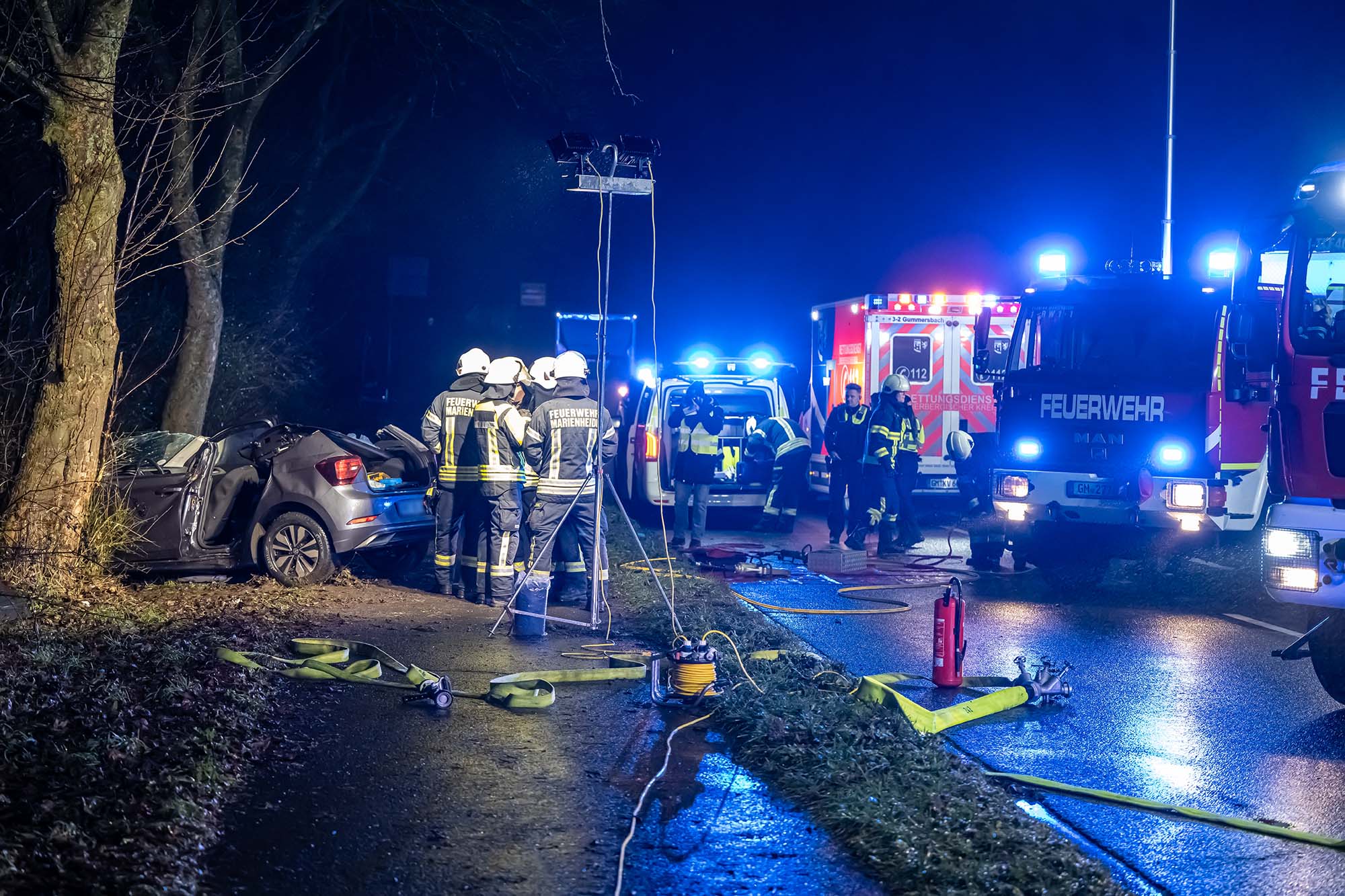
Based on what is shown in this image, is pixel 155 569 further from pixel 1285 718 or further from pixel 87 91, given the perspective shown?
pixel 1285 718

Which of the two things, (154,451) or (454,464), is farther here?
(154,451)

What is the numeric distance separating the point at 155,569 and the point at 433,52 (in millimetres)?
12154

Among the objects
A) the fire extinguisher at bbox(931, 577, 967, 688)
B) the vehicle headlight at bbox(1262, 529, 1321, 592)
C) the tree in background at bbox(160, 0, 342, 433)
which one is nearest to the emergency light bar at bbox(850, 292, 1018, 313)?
the tree in background at bbox(160, 0, 342, 433)

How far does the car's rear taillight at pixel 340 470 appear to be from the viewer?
33.1 feet

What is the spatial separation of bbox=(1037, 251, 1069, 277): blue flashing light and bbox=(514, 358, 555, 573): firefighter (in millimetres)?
5130

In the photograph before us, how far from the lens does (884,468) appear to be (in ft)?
43.1

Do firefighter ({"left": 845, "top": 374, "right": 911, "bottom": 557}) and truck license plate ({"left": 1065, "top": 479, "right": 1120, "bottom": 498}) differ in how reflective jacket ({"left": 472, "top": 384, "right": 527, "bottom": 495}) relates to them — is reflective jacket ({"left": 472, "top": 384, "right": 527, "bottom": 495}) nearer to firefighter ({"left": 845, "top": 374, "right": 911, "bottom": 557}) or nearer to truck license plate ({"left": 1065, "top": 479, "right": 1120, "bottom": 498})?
truck license plate ({"left": 1065, "top": 479, "right": 1120, "bottom": 498})

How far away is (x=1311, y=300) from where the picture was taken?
6875mm

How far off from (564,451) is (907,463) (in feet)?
17.0

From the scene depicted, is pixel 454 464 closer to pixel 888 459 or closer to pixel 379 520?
pixel 379 520

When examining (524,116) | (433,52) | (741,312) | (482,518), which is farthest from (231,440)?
(741,312)

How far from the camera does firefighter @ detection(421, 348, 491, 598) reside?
10.0 m

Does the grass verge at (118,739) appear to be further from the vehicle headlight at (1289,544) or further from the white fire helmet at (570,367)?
the vehicle headlight at (1289,544)

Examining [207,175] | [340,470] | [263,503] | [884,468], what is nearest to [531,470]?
[340,470]
